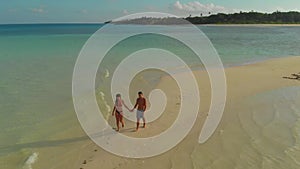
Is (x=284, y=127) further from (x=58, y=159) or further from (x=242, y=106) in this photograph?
(x=58, y=159)

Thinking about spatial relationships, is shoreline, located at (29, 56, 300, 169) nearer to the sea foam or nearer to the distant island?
the sea foam

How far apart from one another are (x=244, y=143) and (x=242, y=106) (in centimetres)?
406

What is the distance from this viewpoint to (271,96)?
567 inches

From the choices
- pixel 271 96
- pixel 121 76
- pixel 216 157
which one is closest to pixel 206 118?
pixel 216 157

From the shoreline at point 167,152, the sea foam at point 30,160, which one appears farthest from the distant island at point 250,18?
the sea foam at point 30,160

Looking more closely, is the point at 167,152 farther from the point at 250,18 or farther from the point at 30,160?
the point at 250,18

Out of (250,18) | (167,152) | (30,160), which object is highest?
(250,18)

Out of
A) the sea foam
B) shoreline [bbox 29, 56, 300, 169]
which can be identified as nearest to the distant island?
shoreline [bbox 29, 56, 300, 169]

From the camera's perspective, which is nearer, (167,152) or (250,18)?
(167,152)

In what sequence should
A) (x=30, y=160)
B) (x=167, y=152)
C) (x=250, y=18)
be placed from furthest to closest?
(x=250, y=18), (x=30, y=160), (x=167, y=152)

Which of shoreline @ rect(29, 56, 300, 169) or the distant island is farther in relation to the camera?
the distant island

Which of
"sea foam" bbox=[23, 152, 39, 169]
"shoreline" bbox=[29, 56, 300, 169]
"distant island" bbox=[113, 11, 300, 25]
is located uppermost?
"distant island" bbox=[113, 11, 300, 25]

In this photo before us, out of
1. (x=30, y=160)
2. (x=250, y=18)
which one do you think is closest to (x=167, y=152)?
(x=30, y=160)

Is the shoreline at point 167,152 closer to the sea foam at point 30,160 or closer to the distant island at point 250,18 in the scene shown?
the sea foam at point 30,160
